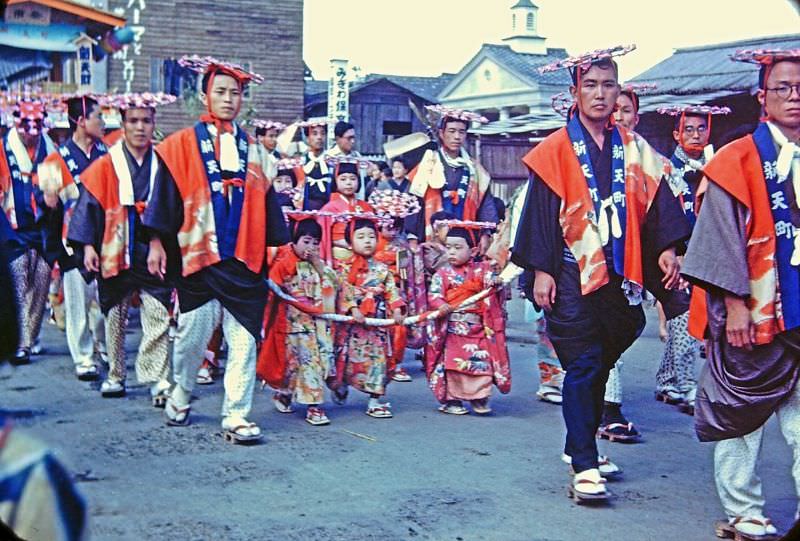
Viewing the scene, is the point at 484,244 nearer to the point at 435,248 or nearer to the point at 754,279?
the point at 435,248

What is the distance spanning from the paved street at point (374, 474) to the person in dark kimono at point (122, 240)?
0.36m

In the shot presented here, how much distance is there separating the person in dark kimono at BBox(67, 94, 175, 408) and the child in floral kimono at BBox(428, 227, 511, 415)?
75.3 inches

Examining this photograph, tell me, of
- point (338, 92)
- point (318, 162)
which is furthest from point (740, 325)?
point (338, 92)

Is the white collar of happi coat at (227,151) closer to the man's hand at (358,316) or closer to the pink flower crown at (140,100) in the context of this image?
the pink flower crown at (140,100)

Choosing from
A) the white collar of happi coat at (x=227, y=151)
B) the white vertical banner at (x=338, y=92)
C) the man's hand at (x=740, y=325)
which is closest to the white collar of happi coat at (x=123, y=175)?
the white collar of happi coat at (x=227, y=151)

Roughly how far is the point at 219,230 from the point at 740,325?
322 centimetres

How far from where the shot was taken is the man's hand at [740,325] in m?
4.45

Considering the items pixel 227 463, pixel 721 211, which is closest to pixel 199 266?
pixel 227 463

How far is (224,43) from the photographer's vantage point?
2481 cm

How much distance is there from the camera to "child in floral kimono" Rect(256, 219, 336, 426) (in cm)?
704

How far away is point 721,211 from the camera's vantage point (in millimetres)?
4520

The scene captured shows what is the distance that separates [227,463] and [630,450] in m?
2.36

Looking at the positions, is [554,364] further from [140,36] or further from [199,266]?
[140,36]

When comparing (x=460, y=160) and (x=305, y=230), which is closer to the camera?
(x=305, y=230)
